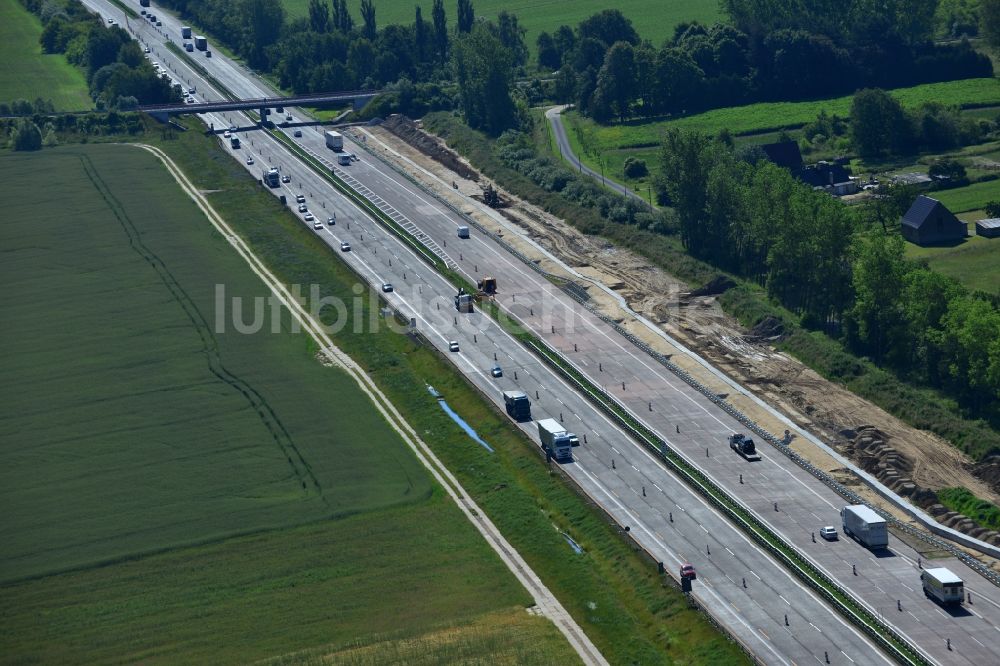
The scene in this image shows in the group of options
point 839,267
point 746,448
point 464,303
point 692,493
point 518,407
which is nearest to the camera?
point 692,493

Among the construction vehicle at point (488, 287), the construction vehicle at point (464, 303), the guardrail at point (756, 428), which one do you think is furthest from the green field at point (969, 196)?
the construction vehicle at point (464, 303)

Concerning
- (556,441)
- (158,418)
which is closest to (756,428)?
(556,441)

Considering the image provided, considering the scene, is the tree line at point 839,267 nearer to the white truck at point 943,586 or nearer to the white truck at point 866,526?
the white truck at point 866,526

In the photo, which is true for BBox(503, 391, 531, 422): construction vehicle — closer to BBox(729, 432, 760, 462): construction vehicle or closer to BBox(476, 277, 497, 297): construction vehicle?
BBox(729, 432, 760, 462): construction vehicle

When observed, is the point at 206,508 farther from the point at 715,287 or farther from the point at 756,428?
the point at 715,287

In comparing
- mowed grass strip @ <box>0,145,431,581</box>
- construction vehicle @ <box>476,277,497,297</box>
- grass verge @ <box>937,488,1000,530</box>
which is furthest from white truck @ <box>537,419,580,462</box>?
construction vehicle @ <box>476,277,497,297</box>

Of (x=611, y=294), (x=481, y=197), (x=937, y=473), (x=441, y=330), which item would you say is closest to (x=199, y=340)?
(x=441, y=330)
